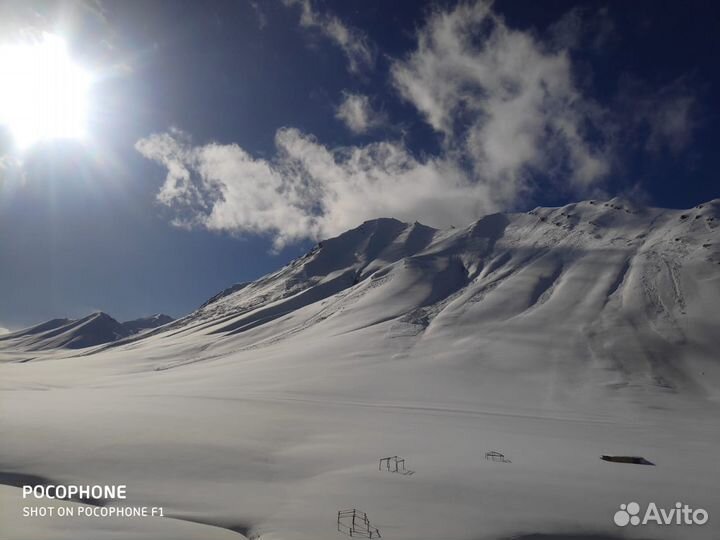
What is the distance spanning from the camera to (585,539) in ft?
62.3

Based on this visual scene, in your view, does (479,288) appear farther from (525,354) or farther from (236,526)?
(236,526)

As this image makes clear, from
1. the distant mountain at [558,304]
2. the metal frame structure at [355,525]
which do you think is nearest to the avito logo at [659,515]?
the metal frame structure at [355,525]

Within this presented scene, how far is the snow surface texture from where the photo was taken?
20281 millimetres

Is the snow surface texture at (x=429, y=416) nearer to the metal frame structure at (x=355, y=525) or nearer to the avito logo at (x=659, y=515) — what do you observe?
the metal frame structure at (x=355, y=525)

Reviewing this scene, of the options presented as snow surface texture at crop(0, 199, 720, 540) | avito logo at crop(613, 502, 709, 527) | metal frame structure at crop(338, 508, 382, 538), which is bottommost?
avito logo at crop(613, 502, 709, 527)

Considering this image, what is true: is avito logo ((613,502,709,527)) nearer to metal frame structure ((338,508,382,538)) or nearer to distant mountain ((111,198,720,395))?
metal frame structure ((338,508,382,538))

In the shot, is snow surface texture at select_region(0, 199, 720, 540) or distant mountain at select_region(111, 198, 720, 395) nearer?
snow surface texture at select_region(0, 199, 720, 540)

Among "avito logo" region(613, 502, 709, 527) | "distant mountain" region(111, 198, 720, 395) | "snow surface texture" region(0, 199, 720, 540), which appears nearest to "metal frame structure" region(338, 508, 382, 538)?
"snow surface texture" region(0, 199, 720, 540)

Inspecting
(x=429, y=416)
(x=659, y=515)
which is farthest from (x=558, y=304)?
(x=659, y=515)

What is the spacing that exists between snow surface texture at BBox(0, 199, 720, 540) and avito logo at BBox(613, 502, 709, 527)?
0.52m

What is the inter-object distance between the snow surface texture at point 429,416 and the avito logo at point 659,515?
52 centimetres

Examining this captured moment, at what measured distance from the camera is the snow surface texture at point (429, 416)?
20.3 meters

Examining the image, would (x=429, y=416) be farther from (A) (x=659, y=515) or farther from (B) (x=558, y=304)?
(B) (x=558, y=304)

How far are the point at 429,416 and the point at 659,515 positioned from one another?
2617 centimetres
